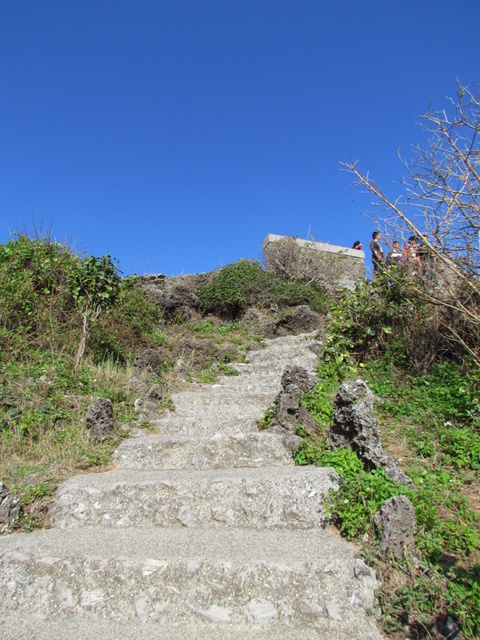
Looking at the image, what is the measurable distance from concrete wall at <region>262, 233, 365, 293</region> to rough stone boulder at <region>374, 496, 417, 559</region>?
9033mm

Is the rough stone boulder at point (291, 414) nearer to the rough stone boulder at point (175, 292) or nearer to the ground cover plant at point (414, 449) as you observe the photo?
the ground cover plant at point (414, 449)

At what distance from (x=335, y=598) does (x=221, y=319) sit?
829 centimetres

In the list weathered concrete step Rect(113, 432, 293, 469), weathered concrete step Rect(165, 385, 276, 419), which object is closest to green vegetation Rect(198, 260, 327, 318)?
weathered concrete step Rect(165, 385, 276, 419)

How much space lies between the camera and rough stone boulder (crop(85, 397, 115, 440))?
4.32 metres

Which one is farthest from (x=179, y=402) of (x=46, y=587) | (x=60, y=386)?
(x=46, y=587)

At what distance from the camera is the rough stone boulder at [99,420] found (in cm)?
432

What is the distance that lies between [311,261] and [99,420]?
870 cm

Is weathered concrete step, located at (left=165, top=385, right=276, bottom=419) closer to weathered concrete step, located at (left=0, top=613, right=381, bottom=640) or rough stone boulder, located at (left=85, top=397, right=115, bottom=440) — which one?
rough stone boulder, located at (left=85, top=397, right=115, bottom=440)

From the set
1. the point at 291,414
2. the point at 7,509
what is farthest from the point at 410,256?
the point at 7,509

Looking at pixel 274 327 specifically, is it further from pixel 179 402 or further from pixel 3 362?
pixel 3 362

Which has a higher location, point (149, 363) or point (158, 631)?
point (149, 363)

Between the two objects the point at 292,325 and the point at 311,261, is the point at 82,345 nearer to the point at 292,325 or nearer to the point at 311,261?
the point at 292,325

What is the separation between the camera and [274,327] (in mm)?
8875

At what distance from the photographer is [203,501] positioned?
3.26 m
